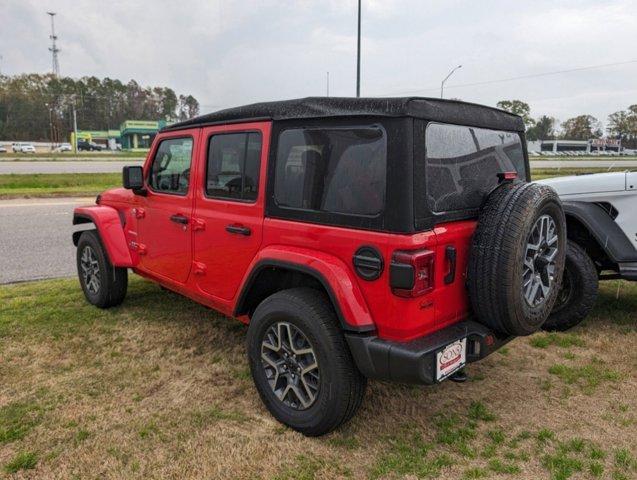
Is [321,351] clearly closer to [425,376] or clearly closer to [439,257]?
[425,376]

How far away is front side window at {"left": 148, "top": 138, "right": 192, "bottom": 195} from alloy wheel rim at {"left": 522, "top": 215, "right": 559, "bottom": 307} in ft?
7.70

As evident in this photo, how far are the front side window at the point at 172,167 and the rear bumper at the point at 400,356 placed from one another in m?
1.90

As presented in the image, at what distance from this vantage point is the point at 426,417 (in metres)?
2.93

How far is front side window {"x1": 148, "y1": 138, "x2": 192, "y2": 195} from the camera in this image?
3.69m

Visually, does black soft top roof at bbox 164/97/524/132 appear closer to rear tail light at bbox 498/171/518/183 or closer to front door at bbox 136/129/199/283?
rear tail light at bbox 498/171/518/183

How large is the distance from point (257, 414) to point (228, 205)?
1.30 meters

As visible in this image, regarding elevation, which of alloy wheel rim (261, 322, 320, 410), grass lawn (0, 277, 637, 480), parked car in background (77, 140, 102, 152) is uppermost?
parked car in background (77, 140, 102, 152)

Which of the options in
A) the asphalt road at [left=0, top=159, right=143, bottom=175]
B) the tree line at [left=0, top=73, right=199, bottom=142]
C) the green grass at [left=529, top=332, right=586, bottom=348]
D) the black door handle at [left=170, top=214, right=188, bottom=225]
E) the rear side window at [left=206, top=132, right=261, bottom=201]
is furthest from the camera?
the tree line at [left=0, top=73, right=199, bottom=142]

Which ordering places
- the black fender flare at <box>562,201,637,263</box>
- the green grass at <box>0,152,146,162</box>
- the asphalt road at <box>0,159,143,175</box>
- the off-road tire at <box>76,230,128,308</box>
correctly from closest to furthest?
the black fender flare at <box>562,201,637,263</box>, the off-road tire at <box>76,230,128,308</box>, the asphalt road at <box>0,159,143,175</box>, the green grass at <box>0,152,146,162</box>

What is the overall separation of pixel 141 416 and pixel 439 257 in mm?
1955

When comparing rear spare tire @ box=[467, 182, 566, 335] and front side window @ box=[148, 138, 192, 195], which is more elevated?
front side window @ box=[148, 138, 192, 195]

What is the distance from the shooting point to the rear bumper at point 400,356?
2.34 m

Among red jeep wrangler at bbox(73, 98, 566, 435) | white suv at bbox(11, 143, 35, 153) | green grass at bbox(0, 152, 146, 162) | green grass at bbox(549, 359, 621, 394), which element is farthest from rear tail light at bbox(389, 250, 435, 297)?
white suv at bbox(11, 143, 35, 153)

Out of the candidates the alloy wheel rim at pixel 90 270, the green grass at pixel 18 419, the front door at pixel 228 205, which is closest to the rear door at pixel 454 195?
the front door at pixel 228 205
